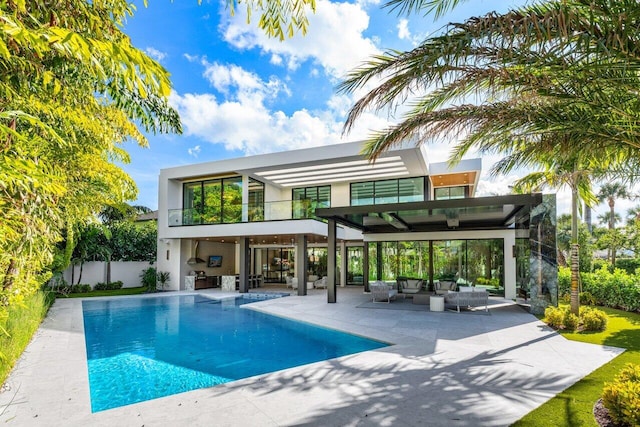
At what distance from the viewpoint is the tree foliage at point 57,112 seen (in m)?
1.99

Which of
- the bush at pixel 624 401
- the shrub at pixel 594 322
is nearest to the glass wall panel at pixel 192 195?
the shrub at pixel 594 322

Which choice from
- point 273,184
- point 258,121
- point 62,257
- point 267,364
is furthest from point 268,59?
point 62,257

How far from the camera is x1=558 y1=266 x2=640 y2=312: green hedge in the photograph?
43.7 feet

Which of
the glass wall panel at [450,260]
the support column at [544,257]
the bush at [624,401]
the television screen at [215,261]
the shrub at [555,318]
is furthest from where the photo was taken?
the television screen at [215,261]

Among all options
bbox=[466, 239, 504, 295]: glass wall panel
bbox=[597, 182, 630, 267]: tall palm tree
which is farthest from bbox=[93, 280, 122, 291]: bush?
bbox=[597, 182, 630, 267]: tall palm tree

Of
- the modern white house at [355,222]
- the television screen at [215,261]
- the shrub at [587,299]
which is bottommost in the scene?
the shrub at [587,299]

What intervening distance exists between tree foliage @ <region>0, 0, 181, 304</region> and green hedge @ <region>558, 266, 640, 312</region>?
16132 mm

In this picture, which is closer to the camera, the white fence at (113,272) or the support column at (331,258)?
the support column at (331,258)

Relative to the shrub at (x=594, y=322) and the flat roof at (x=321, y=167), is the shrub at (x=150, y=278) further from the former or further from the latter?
the shrub at (x=594, y=322)

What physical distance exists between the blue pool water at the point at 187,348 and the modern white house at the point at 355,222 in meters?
4.81

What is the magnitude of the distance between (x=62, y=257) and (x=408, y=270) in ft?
55.0

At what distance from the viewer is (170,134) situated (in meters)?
9.77

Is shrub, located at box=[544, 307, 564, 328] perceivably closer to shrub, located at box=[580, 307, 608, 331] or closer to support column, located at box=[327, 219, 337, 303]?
shrub, located at box=[580, 307, 608, 331]

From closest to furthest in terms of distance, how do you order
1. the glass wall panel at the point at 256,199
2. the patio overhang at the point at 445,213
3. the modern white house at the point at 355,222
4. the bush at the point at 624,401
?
the bush at the point at 624,401, the patio overhang at the point at 445,213, the modern white house at the point at 355,222, the glass wall panel at the point at 256,199
